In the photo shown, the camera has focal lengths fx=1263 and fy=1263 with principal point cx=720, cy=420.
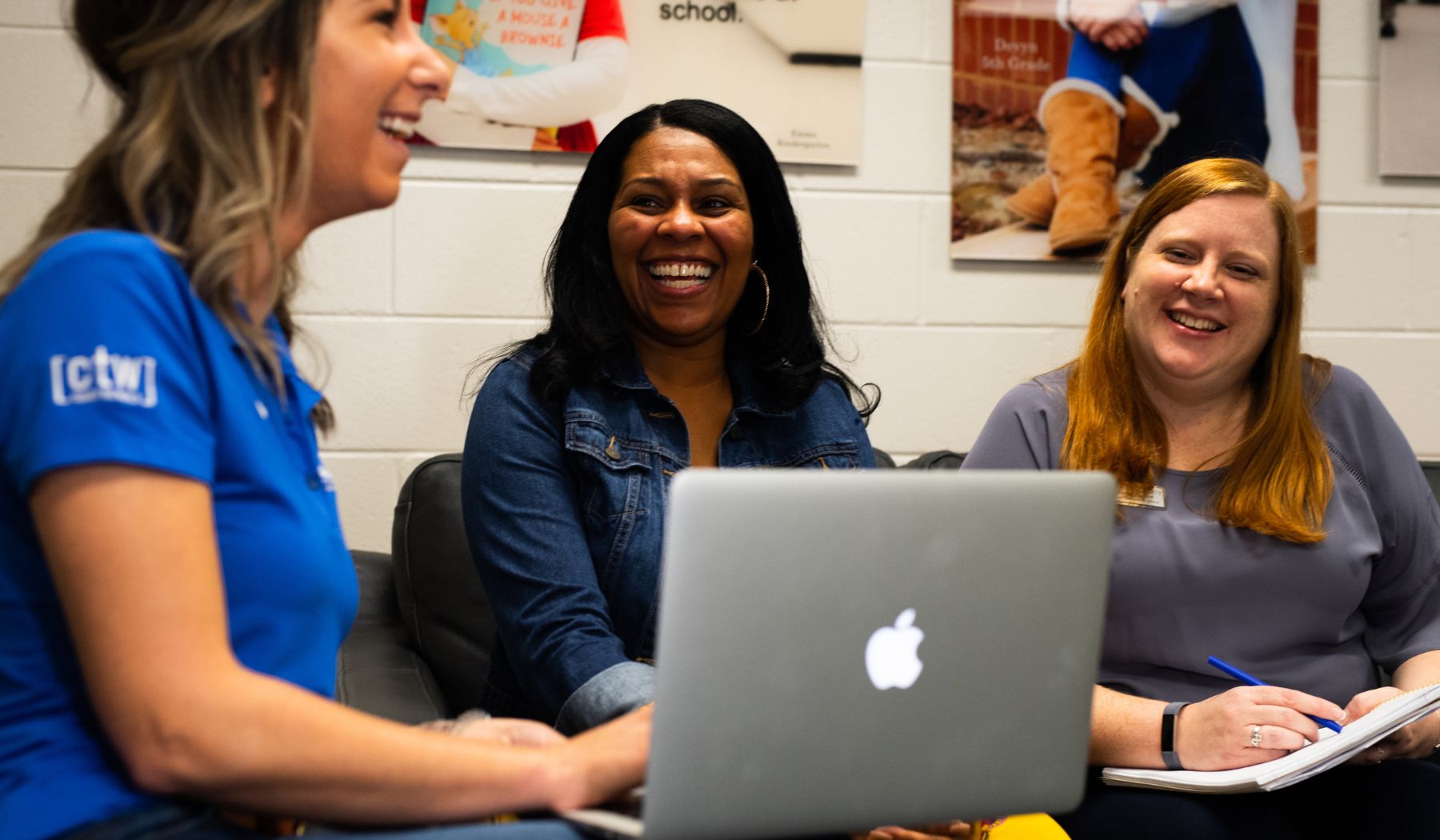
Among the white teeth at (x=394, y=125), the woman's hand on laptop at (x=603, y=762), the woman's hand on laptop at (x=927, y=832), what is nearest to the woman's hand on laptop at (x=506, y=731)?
the woman's hand on laptop at (x=603, y=762)

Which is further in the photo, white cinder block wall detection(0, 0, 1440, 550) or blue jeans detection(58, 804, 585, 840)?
white cinder block wall detection(0, 0, 1440, 550)

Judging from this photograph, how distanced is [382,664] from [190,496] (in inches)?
45.2

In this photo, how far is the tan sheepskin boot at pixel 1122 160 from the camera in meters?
2.36

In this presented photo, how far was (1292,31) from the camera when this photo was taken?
2.41 meters

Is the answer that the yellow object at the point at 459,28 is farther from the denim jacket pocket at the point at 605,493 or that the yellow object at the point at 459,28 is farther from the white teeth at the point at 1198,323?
the white teeth at the point at 1198,323

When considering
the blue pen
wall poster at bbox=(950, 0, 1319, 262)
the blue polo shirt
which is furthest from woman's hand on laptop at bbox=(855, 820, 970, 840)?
wall poster at bbox=(950, 0, 1319, 262)

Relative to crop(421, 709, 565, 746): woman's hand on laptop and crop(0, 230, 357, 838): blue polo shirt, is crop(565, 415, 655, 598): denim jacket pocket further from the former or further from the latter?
crop(0, 230, 357, 838): blue polo shirt

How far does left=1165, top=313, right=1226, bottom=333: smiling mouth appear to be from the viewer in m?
1.68

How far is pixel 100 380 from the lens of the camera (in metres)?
0.75

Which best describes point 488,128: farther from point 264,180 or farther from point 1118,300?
point 264,180

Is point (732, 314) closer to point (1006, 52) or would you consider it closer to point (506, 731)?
point (506, 731)

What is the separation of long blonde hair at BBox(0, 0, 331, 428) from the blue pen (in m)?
1.12

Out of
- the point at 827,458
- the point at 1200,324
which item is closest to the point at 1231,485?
the point at 1200,324

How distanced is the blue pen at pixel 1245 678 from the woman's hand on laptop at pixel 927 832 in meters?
0.46
